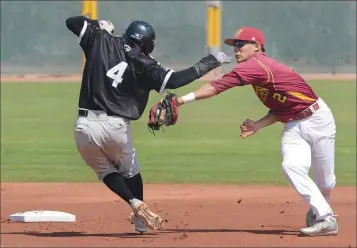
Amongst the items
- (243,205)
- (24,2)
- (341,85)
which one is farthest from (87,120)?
(24,2)

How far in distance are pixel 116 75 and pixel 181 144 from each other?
359 inches

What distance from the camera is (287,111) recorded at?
7926mm

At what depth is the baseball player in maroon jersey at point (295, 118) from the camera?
25.3 ft

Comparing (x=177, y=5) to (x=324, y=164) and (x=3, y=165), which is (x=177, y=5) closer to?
(x=3, y=165)

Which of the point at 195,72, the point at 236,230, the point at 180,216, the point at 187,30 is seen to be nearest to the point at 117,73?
the point at 195,72

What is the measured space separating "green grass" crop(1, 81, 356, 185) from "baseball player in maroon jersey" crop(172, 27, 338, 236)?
4.52 metres

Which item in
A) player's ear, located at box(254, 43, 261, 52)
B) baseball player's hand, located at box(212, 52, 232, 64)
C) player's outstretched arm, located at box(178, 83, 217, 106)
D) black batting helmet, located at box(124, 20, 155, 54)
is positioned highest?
black batting helmet, located at box(124, 20, 155, 54)

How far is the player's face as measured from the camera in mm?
7898

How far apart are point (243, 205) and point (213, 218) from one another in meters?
1.03

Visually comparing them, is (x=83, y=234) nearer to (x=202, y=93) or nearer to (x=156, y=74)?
(x=156, y=74)

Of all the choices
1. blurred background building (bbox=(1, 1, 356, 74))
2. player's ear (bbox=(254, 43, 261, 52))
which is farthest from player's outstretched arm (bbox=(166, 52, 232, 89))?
blurred background building (bbox=(1, 1, 356, 74))

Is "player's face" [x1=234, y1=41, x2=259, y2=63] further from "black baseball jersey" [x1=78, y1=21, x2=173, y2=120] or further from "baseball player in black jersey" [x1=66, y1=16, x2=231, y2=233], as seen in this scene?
"black baseball jersey" [x1=78, y1=21, x2=173, y2=120]

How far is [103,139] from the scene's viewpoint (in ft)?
25.1

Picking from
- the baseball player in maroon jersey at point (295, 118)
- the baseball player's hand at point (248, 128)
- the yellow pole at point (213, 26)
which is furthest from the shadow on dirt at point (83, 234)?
the yellow pole at point (213, 26)
